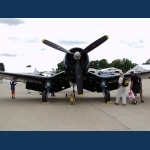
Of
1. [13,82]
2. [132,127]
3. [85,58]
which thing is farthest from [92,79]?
[132,127]

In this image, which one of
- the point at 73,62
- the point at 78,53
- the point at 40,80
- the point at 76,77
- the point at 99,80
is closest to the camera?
the point at 78,53

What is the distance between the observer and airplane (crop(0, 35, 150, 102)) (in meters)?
12.4

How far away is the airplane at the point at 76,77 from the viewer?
12406 millimetres

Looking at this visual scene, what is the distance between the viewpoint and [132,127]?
678cm

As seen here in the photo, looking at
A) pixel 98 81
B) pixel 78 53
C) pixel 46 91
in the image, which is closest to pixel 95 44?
pixel 78 53

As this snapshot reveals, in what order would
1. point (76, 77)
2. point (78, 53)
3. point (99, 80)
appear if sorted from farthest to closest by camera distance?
1. point (99, 80)
2. point (76, 77)
3. point (78, 53)

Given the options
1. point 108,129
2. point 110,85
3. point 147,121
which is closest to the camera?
point 108,129

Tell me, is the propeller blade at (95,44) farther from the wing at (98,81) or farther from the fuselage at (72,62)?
the wing at (98,81)

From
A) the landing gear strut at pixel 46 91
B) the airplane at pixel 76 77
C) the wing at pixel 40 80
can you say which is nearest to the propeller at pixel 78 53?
the airplane at pixel 76 77

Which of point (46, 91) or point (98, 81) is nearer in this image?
point (46, 91)

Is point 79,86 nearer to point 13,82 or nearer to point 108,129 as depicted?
point 108,129

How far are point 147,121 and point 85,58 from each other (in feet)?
20.3

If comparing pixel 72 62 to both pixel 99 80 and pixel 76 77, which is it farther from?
pixel 99 80

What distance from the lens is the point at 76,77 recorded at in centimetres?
1237
